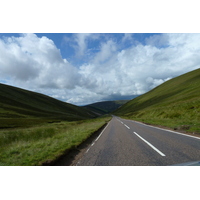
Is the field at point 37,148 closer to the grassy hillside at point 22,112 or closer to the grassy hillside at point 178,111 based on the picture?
the grassy hillside at point 178,111

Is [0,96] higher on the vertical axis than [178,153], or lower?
higher

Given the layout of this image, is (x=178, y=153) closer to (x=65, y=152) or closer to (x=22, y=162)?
(x=65, y=152)

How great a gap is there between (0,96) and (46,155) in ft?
314

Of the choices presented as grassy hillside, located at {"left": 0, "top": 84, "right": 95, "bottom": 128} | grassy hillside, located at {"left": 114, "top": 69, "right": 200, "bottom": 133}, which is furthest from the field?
grassy hillside, located at {"left": 0, "top": 84, "right": 95, "bottom": 128}

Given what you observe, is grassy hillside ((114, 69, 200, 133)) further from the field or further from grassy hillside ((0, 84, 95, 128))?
grassy hillside ((0, 84, 95, 128))

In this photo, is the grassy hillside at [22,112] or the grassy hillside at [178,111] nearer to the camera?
the grassy hillside at [178,111]

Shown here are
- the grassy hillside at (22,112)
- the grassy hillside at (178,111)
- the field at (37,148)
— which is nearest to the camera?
the field at (37,148)

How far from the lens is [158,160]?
548 cm

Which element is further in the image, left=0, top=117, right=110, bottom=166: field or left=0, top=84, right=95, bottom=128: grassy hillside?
left=0, top=84, right=95, bottom=128: grassy hillside

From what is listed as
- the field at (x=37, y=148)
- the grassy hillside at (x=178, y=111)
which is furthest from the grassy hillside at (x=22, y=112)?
the grassy hillside at (x=178, y=111)

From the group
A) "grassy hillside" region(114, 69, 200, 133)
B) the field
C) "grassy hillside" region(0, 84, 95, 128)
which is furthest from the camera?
"grassy hillside" region(0, 84, 95, 128)

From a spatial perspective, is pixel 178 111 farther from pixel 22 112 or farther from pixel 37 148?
pixel 22 112
